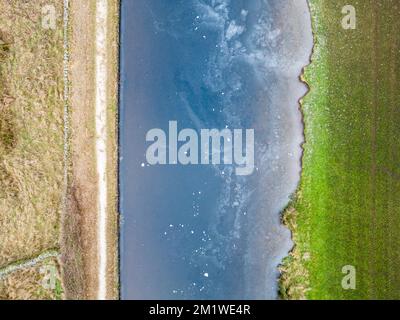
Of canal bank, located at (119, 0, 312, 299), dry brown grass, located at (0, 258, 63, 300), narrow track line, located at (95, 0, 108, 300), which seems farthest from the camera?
canal bank, located at (119, 0, 312, 299)

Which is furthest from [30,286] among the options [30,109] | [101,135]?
[30,109]

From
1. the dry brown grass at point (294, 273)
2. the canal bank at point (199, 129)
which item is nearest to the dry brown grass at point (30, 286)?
the canal bank at point (199, 129)

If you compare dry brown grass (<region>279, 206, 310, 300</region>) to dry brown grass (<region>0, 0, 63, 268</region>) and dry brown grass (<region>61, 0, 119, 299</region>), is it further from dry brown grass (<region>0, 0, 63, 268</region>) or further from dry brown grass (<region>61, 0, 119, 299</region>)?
dry brown grass (<region>0, 0, 63, 268</region>)

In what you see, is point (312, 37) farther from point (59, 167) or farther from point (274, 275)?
point (59, 167)

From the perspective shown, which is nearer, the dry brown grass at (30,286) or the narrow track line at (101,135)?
the dry brown grass at (30,286)

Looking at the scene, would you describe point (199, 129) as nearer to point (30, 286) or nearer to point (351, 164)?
point (351, 164)

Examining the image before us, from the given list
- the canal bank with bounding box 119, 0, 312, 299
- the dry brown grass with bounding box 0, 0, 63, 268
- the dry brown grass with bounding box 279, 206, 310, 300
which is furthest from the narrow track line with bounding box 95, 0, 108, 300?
the dry brown grass with bounding box 279, 206, 310, 300

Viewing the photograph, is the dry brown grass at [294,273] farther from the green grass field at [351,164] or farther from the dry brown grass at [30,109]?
the dry brown grass at [30,109]
